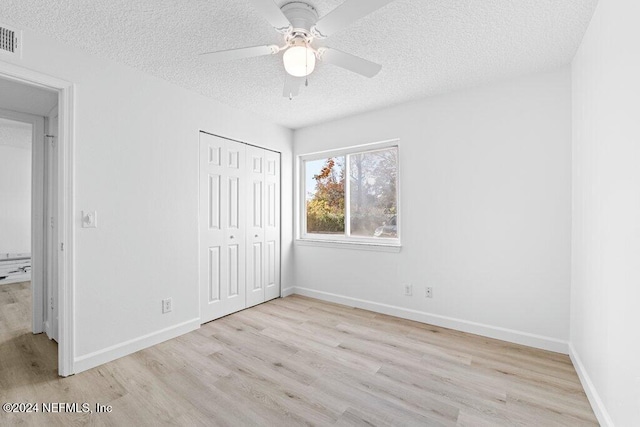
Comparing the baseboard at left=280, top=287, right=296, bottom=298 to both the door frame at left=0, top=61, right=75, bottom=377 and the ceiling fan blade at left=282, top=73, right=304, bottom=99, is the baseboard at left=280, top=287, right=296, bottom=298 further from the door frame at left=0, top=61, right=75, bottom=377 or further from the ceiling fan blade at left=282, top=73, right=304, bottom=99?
the ceiling fan blade at left=282, top=73, right=304, bottom=99

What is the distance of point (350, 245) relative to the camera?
3.61 m

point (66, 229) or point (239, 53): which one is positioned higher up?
point (239, 53)

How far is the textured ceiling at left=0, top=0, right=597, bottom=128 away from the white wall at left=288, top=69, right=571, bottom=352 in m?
0.31

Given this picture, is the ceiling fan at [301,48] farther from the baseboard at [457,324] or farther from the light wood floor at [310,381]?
the baseboard at [457,324]

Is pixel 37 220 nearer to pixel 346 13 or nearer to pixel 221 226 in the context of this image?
pixel 221 226

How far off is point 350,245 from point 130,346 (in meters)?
2.40

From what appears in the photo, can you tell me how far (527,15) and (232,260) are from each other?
3305mm

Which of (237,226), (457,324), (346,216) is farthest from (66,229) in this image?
(457,324)

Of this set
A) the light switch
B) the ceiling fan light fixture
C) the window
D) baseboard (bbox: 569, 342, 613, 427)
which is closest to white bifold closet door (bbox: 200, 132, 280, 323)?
the window

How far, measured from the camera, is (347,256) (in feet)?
12.0

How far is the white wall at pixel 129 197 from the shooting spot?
2.16 meters

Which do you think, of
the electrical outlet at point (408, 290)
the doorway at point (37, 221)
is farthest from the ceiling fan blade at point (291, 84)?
the electrical outlet at point (408, 290)

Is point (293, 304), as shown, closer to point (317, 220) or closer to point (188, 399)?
point (317, 220)

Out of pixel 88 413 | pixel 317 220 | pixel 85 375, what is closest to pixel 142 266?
pixel 85 375
